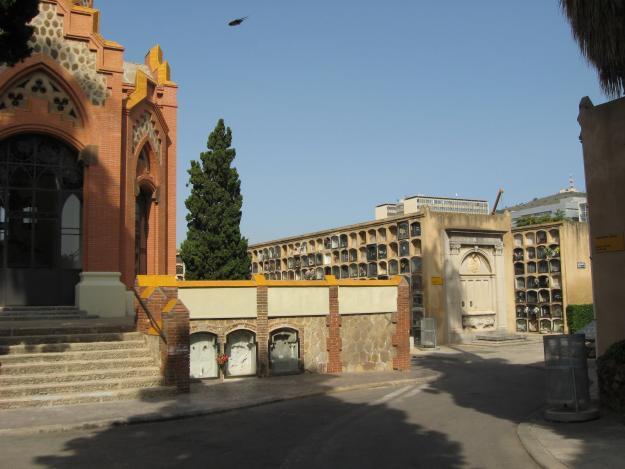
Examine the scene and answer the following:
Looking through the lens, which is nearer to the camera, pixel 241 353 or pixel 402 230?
pixel 241 353

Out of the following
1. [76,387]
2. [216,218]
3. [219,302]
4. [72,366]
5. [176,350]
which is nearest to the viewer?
[76,387]

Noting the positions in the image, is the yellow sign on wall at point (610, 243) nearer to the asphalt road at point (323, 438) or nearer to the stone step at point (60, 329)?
the asphalt road at point (323, 438)

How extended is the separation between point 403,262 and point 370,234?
2768 mm

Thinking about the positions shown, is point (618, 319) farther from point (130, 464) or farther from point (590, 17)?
point (130, 464)

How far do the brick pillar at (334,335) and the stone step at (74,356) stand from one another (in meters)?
6.10

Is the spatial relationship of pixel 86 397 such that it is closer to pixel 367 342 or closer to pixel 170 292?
pixel 170 292

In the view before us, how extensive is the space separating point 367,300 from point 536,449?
37.3 ft

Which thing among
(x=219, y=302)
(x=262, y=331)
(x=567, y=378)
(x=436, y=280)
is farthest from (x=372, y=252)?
(x=567, y=378)

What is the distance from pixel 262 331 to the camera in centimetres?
1848

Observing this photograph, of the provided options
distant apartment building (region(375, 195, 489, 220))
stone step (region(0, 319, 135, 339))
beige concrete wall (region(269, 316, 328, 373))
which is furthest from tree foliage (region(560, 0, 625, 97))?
distant apartment building (region(375, 195, 489, 220))

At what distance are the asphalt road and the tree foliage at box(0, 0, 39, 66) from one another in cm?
763

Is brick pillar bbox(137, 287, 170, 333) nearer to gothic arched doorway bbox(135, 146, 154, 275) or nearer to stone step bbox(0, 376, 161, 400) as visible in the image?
stone step bbox(0, 376, 161, 400)

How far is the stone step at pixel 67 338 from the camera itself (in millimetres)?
15031

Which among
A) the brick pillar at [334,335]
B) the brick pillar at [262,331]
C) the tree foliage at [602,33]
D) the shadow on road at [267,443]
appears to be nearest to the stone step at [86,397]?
the shadow on road at [267,443]
